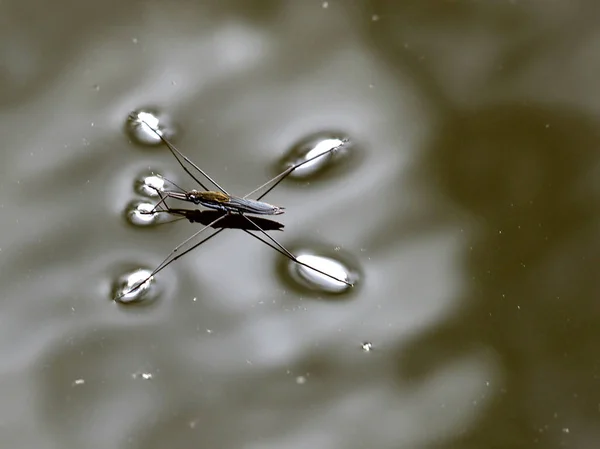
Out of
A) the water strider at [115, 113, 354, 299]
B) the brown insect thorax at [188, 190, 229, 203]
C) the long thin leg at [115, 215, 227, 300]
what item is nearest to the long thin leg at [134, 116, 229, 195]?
the water strider at [115, 113, 354, 299]

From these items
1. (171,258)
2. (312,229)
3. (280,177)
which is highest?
(280,177)

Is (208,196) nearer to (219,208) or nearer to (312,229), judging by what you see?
(219,208)

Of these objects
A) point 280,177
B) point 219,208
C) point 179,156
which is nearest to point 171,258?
point 219,208

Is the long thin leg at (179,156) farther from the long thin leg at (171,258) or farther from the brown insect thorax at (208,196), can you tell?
the long thin leg at (171,258)

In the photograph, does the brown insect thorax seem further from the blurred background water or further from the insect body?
the blurred background water

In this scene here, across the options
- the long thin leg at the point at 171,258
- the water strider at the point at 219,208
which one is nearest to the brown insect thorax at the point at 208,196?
the water strider at the point at 219,208

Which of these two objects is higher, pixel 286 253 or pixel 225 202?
pixel 225 202
